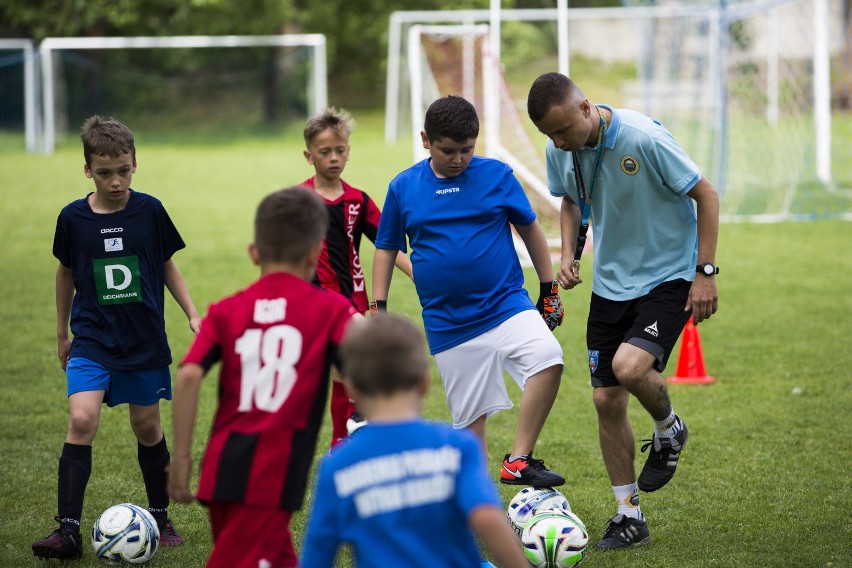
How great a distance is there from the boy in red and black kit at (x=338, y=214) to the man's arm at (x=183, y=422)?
2569mm

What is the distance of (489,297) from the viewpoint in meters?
5.00

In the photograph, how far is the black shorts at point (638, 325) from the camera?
4.95 meters

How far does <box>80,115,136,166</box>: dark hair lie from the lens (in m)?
4.80

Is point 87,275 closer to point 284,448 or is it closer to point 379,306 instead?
point 379,306

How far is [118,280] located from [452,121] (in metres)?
1.69

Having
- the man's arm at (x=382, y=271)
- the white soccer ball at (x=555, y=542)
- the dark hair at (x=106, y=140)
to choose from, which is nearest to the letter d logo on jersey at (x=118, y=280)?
the dark hair at (x=106, y=140)

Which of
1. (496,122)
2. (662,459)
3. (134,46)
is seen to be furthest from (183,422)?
(134,46)

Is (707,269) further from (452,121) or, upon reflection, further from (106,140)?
(106,140)

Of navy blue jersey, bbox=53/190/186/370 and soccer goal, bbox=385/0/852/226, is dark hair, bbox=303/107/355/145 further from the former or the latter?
soccer goal, bbox=385/0/852/226

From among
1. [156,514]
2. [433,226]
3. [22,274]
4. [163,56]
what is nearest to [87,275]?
[156,514]

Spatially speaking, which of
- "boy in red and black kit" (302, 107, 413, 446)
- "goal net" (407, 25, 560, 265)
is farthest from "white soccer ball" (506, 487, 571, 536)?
"goal net" (407, 25, 560, 265)

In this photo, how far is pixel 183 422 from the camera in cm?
336

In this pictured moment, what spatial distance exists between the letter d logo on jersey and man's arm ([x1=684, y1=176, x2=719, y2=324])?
2.56 meters

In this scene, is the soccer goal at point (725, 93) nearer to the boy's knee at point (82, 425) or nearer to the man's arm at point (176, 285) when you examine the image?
the man's arm at point (176, 285)
